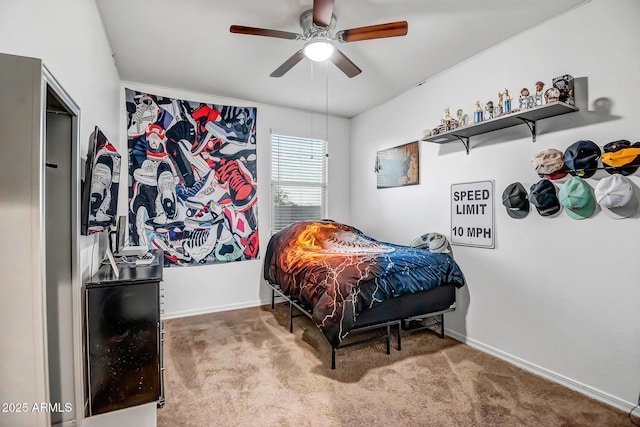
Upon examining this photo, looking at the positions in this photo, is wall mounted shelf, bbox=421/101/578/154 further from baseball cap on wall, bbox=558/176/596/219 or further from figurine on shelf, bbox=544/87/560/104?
baseball cap on wall, bbox=558/176/596/219

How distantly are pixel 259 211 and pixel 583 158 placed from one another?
10.6 feet

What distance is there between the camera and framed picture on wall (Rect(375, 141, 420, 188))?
3605 millimetres

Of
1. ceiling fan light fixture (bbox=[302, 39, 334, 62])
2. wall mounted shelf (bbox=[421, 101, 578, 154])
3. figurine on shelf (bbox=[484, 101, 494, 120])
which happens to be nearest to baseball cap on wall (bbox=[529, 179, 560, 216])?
wall mounted shelf (bbox=[421, 101, 578, 154])

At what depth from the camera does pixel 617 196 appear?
75.7 inches

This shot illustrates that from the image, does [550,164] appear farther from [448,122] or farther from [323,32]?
[323,32]

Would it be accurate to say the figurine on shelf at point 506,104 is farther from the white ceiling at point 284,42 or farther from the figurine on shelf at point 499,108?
the white ceiling at point 284,42

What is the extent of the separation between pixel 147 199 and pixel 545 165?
372cm

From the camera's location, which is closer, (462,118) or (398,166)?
(462,118)

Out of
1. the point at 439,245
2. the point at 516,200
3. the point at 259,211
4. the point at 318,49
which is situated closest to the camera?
the point at 318,49

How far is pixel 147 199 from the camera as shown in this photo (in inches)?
140

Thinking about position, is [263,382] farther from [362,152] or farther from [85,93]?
[362,152]

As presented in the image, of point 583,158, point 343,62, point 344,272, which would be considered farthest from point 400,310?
point 343,62

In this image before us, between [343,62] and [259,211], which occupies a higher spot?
[343,62]

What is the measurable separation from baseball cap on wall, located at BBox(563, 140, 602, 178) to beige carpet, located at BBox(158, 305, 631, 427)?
4.86 ft
